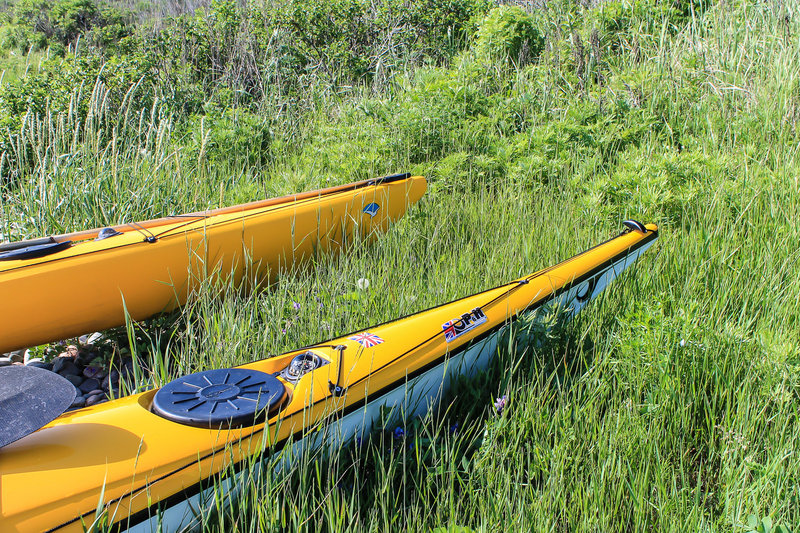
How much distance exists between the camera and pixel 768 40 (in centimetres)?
483

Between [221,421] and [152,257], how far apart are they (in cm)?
143

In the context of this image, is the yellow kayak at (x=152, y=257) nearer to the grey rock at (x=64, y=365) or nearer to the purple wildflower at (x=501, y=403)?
the grey rock at (x=64, y=365)

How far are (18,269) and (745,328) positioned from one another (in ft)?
10.1

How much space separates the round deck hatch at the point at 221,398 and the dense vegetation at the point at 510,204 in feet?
0.67

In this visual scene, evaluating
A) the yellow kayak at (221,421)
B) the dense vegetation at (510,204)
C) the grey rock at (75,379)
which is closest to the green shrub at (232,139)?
the dense vegetation at (510,204)

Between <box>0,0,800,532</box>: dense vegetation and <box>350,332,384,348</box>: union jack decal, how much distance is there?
312mm

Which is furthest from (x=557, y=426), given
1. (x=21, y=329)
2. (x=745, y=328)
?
(x=21, y=329)

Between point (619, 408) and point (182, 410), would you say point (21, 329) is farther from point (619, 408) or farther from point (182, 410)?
point (619, 408)

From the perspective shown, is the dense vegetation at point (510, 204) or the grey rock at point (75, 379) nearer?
the dense vegetation at point (510, 204)

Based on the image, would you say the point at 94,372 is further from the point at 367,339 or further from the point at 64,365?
the point at 367,339

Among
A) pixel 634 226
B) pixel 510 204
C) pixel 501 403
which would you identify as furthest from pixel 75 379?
pixel 634 226

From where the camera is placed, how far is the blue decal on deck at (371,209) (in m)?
3.58

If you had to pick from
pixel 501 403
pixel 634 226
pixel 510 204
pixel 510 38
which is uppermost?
pixel 510 38

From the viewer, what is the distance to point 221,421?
1647 millimetres
